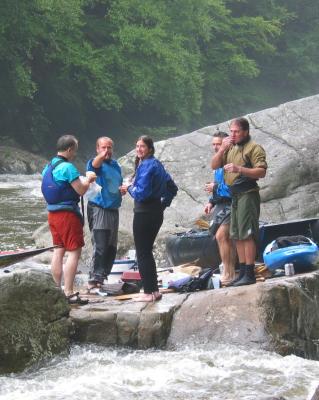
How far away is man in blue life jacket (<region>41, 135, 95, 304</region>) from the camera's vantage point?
6.30 meters

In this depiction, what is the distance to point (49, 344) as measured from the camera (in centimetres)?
570

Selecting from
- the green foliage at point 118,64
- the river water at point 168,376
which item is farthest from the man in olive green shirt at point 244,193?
the green foliage at point 118,64

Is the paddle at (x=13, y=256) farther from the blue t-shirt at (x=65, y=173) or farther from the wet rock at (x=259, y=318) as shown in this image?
the wet rock at (x=259, y=318)

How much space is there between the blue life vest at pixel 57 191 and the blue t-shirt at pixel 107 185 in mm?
749

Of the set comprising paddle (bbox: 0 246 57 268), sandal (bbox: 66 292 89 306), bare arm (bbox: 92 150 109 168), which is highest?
bare arm (bbox: 92 150 109 168)

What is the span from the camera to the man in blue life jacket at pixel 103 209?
7.08 meters

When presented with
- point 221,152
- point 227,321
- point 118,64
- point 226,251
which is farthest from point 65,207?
point 118,64

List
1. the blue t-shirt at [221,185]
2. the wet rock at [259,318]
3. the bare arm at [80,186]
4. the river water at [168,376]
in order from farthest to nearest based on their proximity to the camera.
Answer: the blue t-shirt at [221,185] < the bare arm at [80,186] < the wet rock at [259,318] < the river water at [168,376]

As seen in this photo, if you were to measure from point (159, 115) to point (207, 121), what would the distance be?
4.39 metres

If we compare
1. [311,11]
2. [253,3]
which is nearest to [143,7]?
[253,3]

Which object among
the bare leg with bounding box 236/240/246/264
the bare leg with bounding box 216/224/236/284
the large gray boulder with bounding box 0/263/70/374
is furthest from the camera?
the bare leg with bounding box 216/224/236/284

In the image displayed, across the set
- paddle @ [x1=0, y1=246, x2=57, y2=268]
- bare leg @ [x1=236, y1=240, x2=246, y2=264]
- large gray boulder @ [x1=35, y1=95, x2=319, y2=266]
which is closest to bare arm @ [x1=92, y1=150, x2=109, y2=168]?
paddle @ [x1=0, y1=246, x2=57, y2=268]

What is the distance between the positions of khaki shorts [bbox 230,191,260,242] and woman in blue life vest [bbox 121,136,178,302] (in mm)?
599

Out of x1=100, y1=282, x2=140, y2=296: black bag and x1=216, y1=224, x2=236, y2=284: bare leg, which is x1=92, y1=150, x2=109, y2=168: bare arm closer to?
x1=100, y1=282, x2=140, y2=296: black bag
